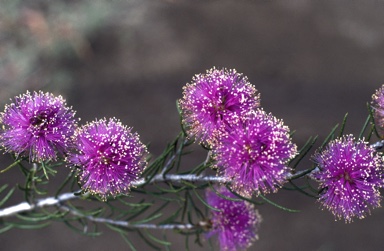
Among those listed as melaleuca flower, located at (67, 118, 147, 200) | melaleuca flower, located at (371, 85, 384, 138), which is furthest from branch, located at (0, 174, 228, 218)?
melaleuca flower, located at (371, 85, 384, 138)

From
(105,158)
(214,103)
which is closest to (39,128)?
(105,158)

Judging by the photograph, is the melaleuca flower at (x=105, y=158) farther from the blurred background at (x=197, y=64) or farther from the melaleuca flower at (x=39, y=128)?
the blurred background at (x=197, y=64)

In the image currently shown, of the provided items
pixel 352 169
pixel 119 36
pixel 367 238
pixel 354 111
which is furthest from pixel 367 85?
pixel 352 169

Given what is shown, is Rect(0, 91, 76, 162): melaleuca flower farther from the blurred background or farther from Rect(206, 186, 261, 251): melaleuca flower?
the blurred background

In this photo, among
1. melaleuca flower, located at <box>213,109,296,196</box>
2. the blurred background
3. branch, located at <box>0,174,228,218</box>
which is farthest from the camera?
the blurred background

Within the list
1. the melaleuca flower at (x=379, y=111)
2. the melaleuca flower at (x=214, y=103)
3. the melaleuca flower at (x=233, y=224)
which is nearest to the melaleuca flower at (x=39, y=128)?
the melaleuca flower at (x=214, y=103)
